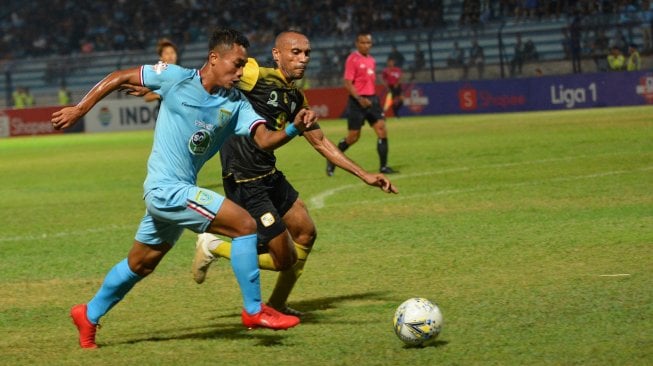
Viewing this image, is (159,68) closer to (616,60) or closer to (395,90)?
(616,60)

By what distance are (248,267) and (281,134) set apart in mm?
884

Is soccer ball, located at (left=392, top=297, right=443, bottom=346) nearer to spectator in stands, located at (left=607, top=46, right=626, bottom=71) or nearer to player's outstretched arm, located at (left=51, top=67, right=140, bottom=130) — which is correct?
player's outstretched arm, located at (left=51, top=67, right=140, bottom=130)

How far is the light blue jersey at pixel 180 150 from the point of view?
22.6ft

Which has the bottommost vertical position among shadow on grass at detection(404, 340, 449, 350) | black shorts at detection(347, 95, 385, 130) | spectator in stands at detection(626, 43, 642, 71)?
spectator in stands at detection(626, 43, 642, 71)

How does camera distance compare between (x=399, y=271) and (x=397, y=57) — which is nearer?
(x=399, y=271)

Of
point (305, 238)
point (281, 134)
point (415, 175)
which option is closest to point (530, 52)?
point (415, 175)

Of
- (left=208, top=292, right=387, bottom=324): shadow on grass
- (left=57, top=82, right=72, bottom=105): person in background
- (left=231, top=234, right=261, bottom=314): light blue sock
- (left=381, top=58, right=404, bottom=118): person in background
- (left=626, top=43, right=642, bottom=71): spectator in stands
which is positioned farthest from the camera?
(left=57, top=82, right=72, bottom=105): person in background

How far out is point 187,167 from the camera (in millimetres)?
7070

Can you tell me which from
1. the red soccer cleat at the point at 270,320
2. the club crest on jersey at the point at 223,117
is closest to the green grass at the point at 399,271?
the red soccer cleat at the point at 270,320

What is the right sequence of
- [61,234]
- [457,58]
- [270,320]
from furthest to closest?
[457,58] → [61,234] → [270,320]

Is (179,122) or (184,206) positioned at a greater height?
(179,122)

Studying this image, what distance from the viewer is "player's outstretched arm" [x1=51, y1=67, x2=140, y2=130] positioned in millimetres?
6867

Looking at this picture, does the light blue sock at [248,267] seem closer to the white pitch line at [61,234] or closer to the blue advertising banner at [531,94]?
the white pitch line at [61,234]

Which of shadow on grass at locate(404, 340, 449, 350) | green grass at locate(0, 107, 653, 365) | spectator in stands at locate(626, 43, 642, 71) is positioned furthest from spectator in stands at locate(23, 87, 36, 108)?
shadow on grass at locate(404, 340, 449, 350)
